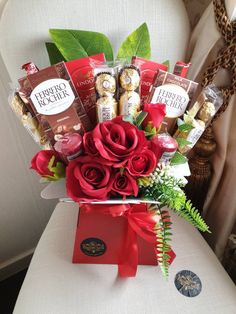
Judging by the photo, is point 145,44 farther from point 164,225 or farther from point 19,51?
point 164,225

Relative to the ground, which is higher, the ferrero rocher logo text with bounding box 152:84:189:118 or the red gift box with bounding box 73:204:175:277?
the ferrero rocher logo text with bounding box 152:84:189:118

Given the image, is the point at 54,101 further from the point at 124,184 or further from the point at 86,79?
the point at 124,184

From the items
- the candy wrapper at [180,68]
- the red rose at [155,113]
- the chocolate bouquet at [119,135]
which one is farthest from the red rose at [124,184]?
the candy wrapper at [180,68]

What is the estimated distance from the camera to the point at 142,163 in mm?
459

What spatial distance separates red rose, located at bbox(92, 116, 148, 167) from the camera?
43 centimetres

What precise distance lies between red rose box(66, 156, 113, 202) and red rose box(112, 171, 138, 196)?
12mm

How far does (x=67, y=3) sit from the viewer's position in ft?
1.87

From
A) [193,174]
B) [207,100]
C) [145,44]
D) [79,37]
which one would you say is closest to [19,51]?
[79,37]

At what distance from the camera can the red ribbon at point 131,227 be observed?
1.69 ft

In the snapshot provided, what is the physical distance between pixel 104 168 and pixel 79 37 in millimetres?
297

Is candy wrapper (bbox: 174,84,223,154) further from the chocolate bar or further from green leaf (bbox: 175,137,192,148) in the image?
the chocolate bar

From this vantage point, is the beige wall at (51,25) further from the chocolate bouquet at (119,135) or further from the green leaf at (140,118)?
the green leaf at (140,118)

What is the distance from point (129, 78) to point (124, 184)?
19 centimetres

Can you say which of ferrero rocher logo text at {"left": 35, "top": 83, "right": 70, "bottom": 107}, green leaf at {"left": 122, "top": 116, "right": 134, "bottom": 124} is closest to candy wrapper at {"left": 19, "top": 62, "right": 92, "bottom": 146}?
ferrero rocher logo text at {"left": 35, "top": 83, "right": 70, "bottom": 107}
